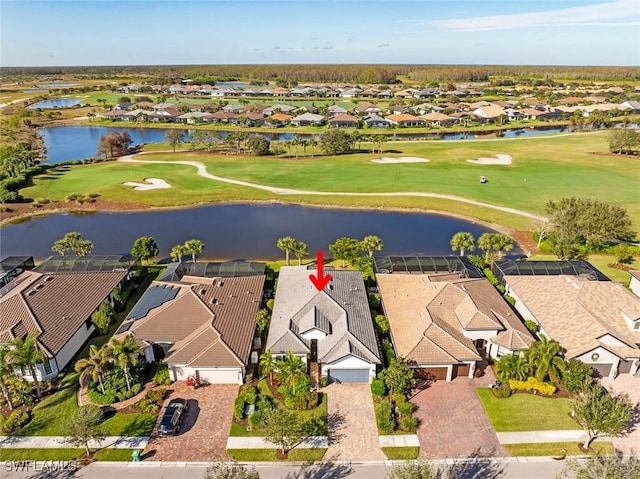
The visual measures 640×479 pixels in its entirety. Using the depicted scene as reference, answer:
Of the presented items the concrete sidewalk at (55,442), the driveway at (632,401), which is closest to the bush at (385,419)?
the driveway at (632,401)

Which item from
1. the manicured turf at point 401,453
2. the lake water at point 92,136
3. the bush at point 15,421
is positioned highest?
the lake water at point 92,136

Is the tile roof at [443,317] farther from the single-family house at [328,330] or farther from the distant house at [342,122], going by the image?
the distant house at [342,122]

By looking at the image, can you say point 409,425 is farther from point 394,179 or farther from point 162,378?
point 394,179

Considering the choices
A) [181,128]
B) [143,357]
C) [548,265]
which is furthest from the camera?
[181,128]

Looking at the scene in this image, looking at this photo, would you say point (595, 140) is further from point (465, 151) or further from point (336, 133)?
point (336, 133)

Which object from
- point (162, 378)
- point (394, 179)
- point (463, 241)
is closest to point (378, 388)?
point (162, 378)

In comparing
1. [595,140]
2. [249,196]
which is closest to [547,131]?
[595,140]
